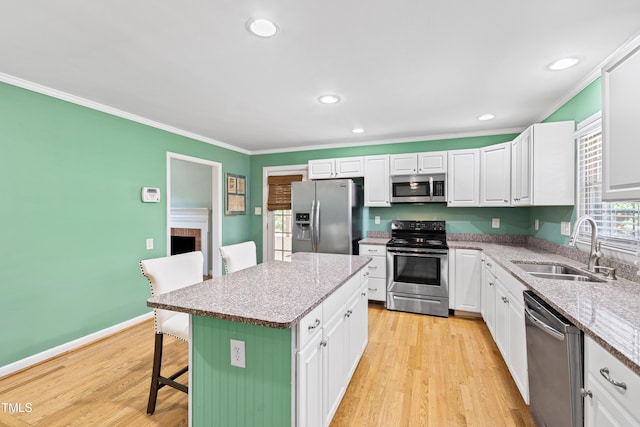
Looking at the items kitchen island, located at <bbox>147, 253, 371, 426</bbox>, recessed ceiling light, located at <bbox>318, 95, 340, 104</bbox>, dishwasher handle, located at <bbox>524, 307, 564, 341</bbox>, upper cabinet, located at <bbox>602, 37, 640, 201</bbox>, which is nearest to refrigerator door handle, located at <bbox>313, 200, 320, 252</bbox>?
recessed ceiling light, located at <bbox>318, 95, 340, 104</bbox>

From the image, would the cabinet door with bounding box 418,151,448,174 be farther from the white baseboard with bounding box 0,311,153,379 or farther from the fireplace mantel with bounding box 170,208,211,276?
the white baseboard with bounding box 0,311,153,379

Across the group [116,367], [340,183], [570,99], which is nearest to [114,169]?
[116,367]

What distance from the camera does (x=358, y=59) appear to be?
2086mm

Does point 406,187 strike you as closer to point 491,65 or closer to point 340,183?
point 340,183

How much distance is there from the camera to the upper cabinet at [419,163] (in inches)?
155

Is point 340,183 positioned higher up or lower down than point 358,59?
lower down

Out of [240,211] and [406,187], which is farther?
[240,211]

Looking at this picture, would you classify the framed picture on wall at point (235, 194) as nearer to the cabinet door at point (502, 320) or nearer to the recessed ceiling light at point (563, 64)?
the cabinet door at point (502, 320)

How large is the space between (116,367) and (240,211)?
117 inches

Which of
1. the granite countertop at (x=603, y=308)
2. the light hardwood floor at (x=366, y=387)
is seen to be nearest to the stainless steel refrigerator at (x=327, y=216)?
the light hardwood floor at (x=366, y=387)

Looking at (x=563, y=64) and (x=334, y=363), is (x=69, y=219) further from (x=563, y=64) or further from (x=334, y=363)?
(x=563, y=64)

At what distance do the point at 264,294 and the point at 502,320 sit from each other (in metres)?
2.08

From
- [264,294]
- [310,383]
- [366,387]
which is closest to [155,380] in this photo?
[264,294]

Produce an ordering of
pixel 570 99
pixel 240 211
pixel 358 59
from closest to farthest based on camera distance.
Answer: pixel 358 59 → pixel 570 99 → pixel 240 211
